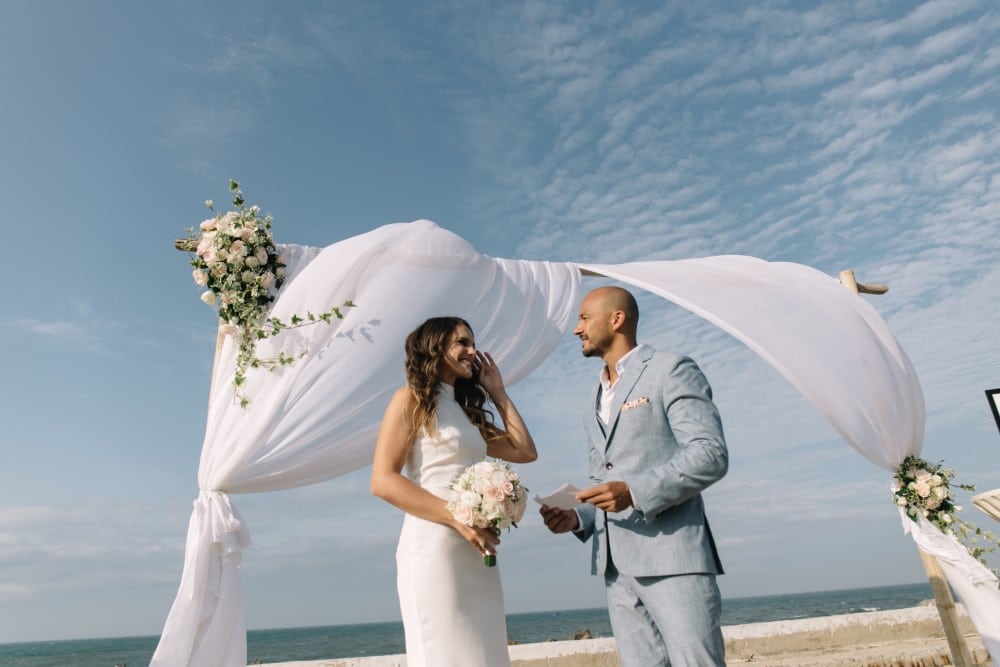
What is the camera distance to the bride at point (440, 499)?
2.61 metres

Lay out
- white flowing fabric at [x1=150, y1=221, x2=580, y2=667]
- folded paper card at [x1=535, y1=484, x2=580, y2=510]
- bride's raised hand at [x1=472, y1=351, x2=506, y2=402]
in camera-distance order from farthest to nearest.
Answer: white flowing fabric at [x1=150, y1=221, x2=580, y2=667] → bride's raised hand at [x1=472, y1=351, x2=506, y2=402] → folded paper card at [x1=535, y1=484, x2=580, y2=510]

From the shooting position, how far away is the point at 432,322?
3197mm

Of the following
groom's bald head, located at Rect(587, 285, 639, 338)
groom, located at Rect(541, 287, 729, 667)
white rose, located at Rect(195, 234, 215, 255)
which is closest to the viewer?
groom, located at Rect(541, 287, 729, 667)

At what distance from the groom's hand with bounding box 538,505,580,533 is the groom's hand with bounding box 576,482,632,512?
0.39 meters

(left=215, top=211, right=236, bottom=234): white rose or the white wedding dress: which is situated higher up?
(left=215, top=211, right=236, bottom=234): white rose

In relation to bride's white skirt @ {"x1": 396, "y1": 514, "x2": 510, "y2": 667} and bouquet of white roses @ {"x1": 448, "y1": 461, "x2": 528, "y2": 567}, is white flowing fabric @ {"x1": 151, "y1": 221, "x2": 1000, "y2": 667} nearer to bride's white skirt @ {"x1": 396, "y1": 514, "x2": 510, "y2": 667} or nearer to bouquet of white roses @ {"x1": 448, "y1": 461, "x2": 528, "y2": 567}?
bride's white skirt @ {"x1": 396, "y1": 514, "x2": 510, "y2": 667}

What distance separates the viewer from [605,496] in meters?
2.38

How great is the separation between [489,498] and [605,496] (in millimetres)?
403

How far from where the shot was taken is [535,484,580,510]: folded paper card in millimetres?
2752

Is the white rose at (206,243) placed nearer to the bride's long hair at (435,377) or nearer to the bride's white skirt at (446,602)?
the bride's long hair at (435,377)

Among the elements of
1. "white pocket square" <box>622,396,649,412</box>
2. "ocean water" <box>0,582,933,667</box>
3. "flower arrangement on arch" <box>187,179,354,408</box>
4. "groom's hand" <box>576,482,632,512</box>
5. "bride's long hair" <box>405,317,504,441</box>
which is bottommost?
"ocean water" <box>0,582,933,667</box>

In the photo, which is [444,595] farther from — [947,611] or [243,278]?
[947,611]

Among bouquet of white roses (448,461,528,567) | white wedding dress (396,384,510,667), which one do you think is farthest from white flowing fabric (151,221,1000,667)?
bouquet of white roses (448,461,528,567)

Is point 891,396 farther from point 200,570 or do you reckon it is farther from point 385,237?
point 200,570
